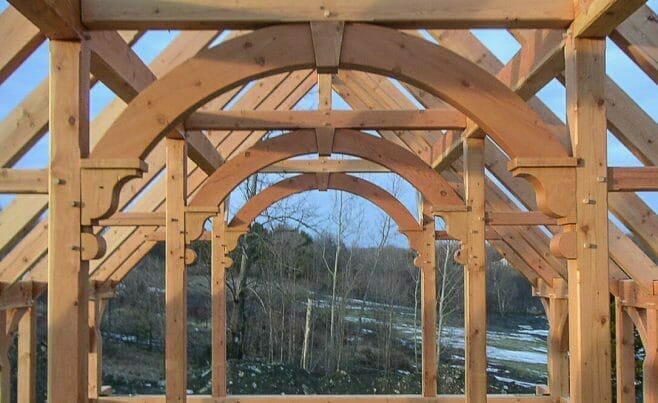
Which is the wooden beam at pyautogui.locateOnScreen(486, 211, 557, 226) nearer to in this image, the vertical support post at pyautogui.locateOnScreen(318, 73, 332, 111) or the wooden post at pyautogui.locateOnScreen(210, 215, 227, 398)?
the vertical support post at pyautogui.locateOnScreen(318, 73, 332, 111)

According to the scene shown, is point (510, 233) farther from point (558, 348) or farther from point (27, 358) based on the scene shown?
point (27, 358)

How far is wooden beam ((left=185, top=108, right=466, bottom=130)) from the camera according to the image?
5.78m

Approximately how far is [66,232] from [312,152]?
Answer: 3466mm

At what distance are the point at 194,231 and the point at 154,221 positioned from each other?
5.01 feet

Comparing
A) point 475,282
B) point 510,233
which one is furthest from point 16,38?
point 510,233

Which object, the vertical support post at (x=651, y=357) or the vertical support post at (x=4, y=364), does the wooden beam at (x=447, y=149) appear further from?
the vertical support post at (x=4, y=364)

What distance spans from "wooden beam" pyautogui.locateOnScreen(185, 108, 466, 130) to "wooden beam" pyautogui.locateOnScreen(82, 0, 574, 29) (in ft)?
→ 7.33

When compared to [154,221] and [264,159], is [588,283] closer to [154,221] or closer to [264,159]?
[264,159]

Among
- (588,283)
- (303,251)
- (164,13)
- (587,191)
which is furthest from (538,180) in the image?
(303,251)

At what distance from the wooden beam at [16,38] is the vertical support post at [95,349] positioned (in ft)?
19.9

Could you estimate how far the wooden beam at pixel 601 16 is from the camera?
299cm

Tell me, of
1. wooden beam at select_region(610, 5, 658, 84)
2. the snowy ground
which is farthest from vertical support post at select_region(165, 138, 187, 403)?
the snowy ground

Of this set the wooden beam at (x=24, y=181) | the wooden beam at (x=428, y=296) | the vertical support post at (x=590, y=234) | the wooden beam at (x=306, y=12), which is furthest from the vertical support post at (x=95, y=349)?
the vertical support post at (x=590, y=234)

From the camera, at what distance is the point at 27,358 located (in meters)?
7.80
